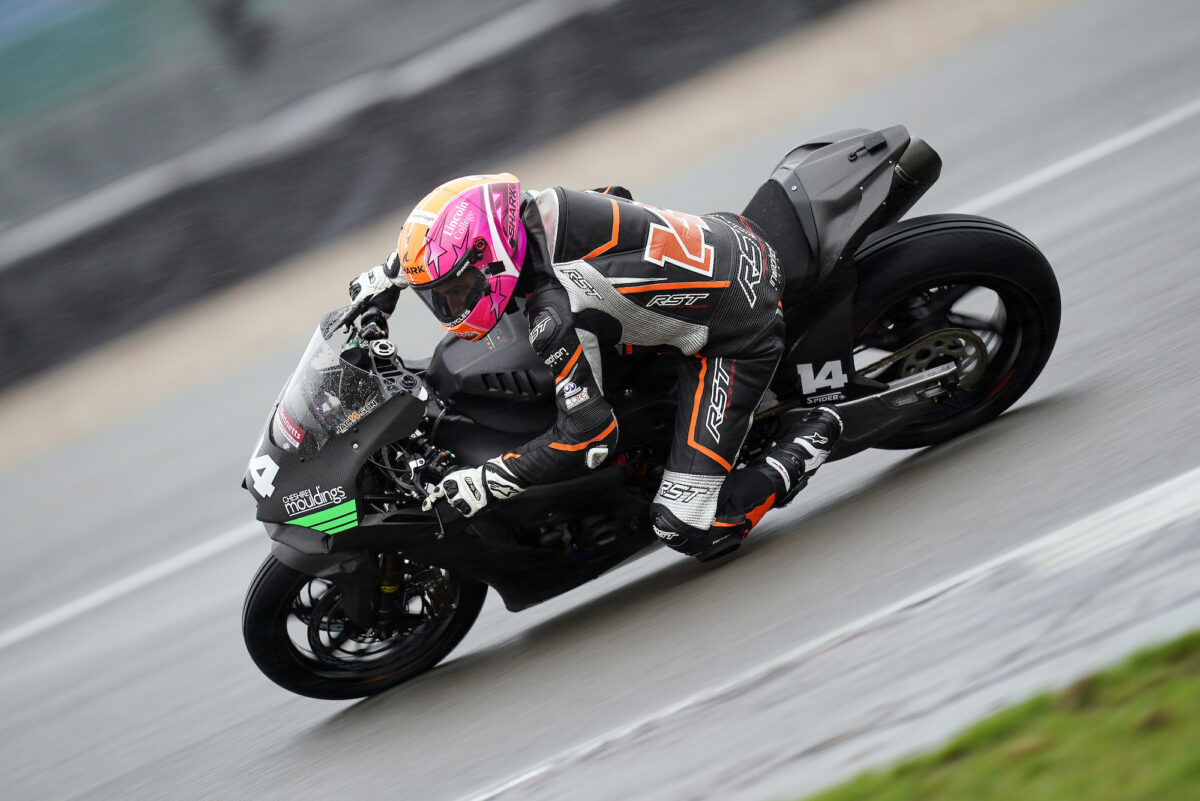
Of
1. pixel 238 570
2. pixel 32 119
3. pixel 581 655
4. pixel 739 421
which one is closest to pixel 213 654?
pixel 238 570

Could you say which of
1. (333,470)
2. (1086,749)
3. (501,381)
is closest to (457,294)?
(501,381)

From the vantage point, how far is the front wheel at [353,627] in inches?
180

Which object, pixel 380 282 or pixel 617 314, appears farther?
pixel 380 282

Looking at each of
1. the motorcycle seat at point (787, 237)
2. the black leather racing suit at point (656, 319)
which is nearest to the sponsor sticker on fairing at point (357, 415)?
the black leather racing suit at point (656, 319)

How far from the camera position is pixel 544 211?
168 inches

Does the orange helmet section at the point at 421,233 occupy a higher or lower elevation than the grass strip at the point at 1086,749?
higher

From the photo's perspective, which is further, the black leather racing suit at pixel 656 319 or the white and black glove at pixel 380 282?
the white and black glove at pixel 380 282

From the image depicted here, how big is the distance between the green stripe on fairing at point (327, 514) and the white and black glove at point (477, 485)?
0.32 meters

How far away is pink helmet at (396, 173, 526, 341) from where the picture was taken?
13.3ft

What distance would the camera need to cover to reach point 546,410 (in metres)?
4.56

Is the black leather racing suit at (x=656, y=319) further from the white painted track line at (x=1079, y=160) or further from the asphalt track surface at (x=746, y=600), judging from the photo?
the white painted track line at (x=1079, y=160)

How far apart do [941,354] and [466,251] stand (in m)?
1.98

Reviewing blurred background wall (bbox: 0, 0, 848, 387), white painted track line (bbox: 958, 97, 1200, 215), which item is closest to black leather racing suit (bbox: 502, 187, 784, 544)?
white painted track line (bbox: 958, 97, 1200, 215)

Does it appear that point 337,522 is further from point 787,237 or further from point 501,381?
point 787,237
